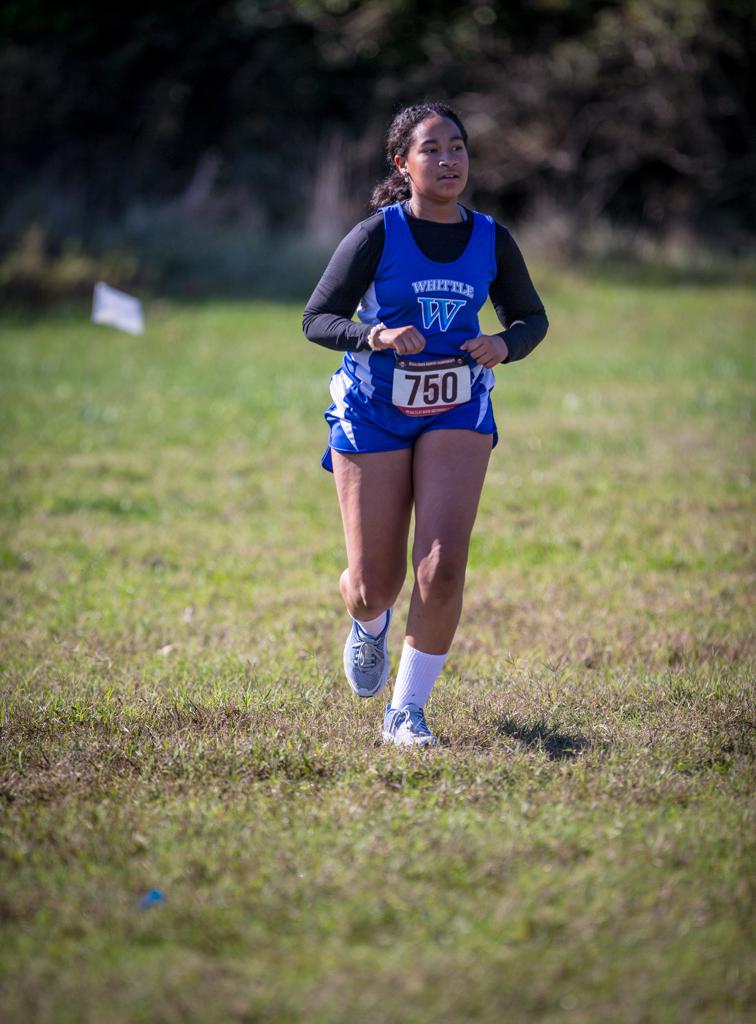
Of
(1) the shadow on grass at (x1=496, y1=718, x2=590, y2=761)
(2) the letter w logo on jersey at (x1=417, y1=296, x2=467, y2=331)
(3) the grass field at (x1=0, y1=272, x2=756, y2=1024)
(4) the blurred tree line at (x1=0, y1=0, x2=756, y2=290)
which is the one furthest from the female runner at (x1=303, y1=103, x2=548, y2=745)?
(4) the blurred tree line at (x1=0, y1=0, x2=756, y2=290)

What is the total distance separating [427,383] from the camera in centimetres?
411

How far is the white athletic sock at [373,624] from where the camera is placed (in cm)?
461

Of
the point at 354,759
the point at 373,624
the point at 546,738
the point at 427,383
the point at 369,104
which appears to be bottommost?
the point at 354,759

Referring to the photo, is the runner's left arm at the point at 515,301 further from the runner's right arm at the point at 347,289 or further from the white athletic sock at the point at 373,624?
the white athletic sock at the point at 373,624

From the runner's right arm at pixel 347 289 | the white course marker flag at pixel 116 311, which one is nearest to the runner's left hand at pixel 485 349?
the runner's right arm at pixel 347 289

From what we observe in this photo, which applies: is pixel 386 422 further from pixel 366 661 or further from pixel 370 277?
pixel 366 661

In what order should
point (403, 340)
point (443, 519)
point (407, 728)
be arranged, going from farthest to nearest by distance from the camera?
1. point (407, 728)
2. point (443, 519)
3. point (403, 340)

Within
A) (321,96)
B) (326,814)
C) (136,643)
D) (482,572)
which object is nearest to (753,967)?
(326,814)

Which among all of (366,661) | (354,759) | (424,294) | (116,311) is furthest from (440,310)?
(116,311)

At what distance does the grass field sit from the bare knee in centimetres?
59

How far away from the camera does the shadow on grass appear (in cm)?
415

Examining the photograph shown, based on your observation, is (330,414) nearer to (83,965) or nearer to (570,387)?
(83,965)

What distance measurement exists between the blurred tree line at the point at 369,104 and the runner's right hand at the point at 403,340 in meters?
17.8

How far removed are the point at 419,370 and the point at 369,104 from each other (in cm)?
2193
